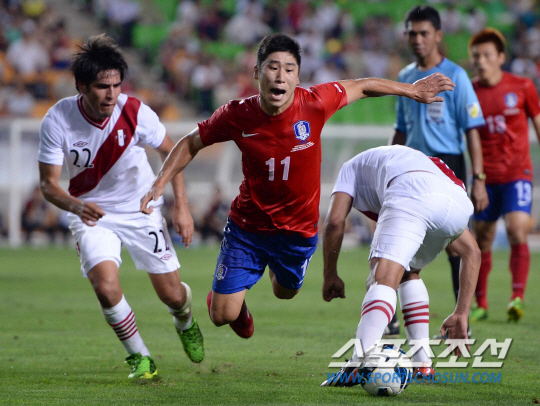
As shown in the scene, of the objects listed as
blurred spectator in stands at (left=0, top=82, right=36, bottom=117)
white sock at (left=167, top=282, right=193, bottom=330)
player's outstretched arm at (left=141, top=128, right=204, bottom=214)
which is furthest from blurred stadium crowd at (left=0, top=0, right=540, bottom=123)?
player's outstretched arm at (left=141, top=128, right=204, bottom=214)

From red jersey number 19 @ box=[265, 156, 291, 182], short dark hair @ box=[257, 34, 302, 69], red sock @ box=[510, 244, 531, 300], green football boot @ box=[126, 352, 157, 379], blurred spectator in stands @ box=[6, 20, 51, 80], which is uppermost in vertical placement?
blurred spectator in stands @ box=[6, 20, 51, 80]

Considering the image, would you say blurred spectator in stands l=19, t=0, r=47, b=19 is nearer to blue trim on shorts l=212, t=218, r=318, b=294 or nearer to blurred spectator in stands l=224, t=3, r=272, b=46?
blurred spectator in stands l=224, t=3, r=272, b=46

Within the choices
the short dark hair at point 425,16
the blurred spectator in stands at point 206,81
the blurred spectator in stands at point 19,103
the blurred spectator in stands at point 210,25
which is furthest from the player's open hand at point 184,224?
the blurred spectator in stands at point 210,25

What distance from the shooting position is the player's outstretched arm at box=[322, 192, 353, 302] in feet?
15.0

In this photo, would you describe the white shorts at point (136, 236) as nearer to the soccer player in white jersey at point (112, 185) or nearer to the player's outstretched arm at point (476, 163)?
the soccer player in white jersey at point (112, 185)

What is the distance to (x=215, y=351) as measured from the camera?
6004 mm

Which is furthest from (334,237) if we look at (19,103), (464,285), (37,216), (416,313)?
(19,103)

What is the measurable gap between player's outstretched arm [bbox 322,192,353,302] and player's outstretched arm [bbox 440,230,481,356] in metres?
0.68

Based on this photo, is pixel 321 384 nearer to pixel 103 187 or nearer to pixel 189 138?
pixel 189 138

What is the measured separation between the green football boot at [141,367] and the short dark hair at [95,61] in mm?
1816

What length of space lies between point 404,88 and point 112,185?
2.16 metres

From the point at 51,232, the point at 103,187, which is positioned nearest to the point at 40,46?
the point at 51,232

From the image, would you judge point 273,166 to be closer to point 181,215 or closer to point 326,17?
point 181,215

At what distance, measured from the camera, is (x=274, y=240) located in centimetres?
517
